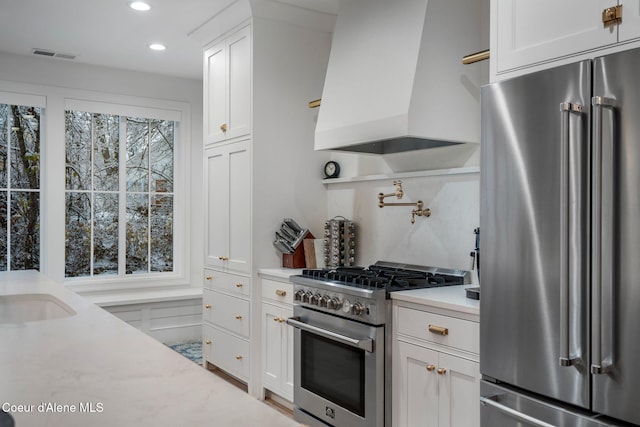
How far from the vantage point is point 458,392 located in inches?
88.1

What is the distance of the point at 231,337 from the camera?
387cm

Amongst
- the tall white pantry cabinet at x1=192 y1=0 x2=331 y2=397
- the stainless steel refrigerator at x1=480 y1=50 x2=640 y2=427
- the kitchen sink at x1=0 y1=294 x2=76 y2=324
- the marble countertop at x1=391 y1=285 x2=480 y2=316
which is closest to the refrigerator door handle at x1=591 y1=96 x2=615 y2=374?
the stainless steel refrigerator at x1=480 y1=50 x2=640 y2=427

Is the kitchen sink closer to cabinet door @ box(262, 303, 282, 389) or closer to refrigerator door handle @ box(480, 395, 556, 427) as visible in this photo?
cabinet door @ box(262, 303, 282, 389)

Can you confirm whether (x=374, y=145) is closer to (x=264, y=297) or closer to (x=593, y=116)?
(x=264, y=297)

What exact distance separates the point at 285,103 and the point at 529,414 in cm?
259

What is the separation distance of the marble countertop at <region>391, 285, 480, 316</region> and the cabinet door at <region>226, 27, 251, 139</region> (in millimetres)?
1714

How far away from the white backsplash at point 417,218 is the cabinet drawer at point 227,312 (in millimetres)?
868

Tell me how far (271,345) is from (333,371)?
0.75 meters

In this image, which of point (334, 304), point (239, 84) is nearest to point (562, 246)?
point (334, 304)

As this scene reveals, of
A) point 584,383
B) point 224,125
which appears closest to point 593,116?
point 584,383

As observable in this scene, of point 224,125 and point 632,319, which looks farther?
point 224,125

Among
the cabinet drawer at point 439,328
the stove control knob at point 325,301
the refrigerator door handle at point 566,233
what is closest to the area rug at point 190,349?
the stove control knob at point 325,301

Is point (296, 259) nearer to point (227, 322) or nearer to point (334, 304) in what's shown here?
point (227, 322)

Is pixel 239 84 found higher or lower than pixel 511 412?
higher
